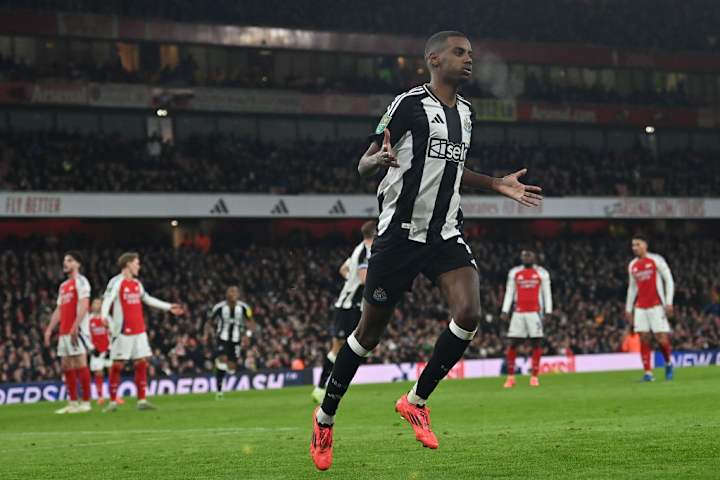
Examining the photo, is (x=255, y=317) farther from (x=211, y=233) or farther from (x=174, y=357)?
(x=211, y=233)

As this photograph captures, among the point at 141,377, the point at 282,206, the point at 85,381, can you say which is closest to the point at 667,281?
the point at 141,377

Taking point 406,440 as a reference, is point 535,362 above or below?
below

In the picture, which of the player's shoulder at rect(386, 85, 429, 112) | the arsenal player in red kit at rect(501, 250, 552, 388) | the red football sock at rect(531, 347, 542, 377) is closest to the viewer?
the player's shoulder at rect(386, 85, 429, 112)

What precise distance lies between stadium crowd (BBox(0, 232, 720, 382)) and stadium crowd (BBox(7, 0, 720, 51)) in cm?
987

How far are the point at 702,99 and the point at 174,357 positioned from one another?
35.7m

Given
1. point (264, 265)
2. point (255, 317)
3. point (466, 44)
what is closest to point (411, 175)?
point (466, 44)

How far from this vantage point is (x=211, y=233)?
45.7 m

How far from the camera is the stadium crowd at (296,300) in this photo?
32719 mm

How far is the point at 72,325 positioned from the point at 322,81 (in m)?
31.4

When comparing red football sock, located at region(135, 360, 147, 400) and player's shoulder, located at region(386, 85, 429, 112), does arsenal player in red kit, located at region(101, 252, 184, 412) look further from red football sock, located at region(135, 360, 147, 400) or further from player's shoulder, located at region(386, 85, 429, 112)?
player's shoulder, located at region(386, 85, 429, 112)

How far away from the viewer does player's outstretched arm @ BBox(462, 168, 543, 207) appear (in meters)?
8.01

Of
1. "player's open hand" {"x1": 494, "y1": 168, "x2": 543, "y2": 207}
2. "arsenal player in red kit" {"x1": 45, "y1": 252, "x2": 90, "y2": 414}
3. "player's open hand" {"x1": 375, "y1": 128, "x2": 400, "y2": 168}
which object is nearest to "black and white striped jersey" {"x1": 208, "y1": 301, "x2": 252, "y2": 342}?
"arsenal player in red kit" {"x1": 45, "y1": 252, "x2": 90, "y2": 414}

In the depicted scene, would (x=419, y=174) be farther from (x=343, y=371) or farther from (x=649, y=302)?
(x=649, y=302)

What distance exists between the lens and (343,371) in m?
8.13
